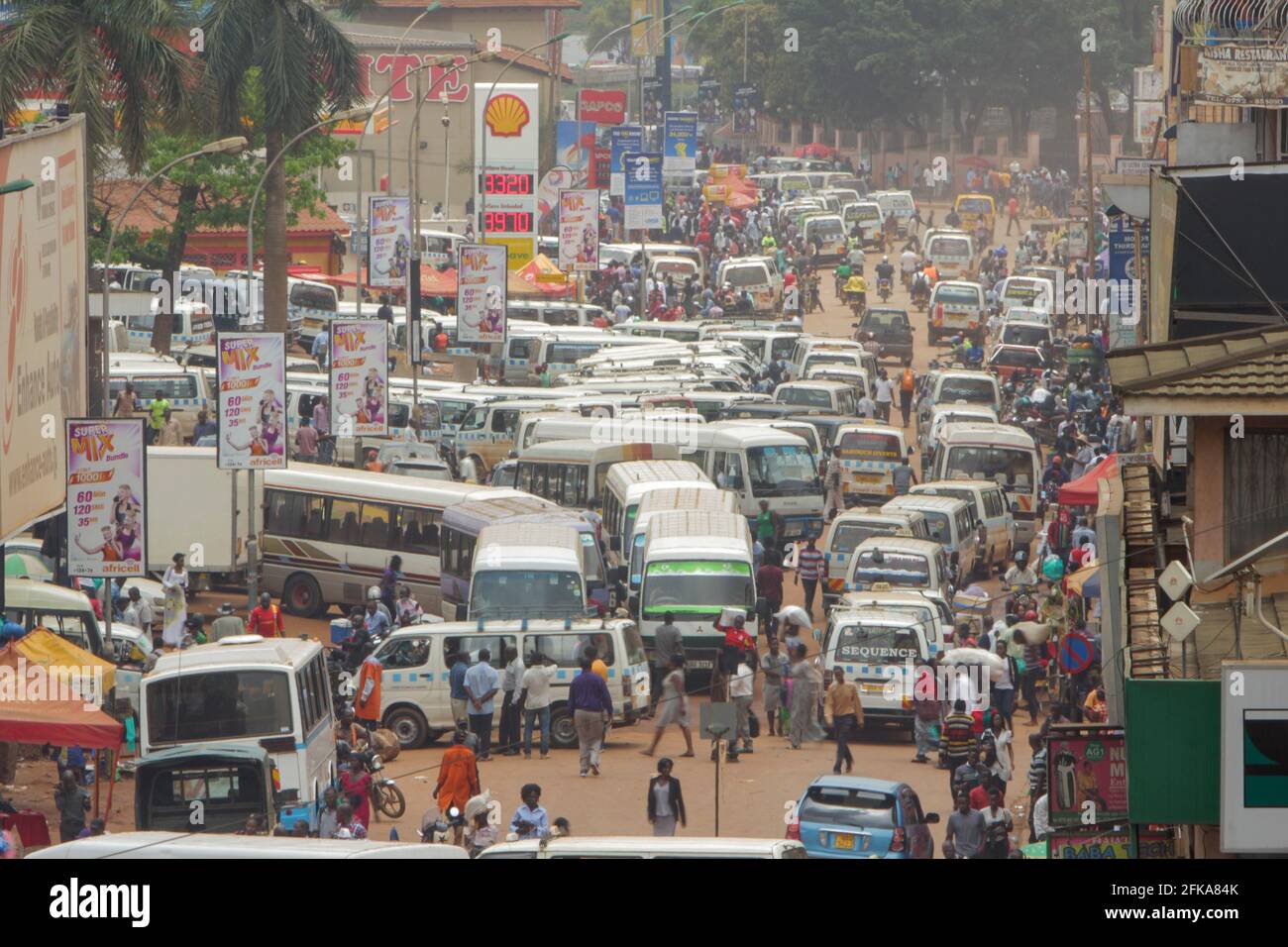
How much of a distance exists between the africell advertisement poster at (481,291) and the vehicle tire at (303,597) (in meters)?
9.78

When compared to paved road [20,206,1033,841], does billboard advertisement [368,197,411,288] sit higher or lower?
higher

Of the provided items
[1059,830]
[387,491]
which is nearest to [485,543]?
[387,491]

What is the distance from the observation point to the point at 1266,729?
8.90m

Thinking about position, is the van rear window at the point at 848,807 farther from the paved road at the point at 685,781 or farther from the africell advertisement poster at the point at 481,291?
the africell advertisement poster at the point at 481,291

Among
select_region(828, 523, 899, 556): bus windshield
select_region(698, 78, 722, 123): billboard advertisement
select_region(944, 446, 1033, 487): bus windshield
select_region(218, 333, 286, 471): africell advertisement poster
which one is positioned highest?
select_region(698, 78, 722, 123): billboard advertisement

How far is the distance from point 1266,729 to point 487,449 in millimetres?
30606

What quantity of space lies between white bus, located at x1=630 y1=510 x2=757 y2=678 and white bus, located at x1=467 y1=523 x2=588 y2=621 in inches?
35.4

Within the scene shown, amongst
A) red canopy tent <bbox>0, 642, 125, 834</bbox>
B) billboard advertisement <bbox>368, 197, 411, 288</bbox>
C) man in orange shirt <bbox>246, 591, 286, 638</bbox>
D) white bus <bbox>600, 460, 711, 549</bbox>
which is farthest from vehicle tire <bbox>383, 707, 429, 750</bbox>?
billboard advertisement <bbox>368, 197, 411, 288</bbox>

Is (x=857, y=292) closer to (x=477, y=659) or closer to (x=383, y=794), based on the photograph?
(x=477, y=659)

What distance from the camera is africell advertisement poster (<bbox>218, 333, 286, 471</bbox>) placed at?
24750mm

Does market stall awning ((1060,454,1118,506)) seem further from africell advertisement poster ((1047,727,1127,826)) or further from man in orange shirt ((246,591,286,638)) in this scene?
africell advertisement poster ((1047,727,1127,826))

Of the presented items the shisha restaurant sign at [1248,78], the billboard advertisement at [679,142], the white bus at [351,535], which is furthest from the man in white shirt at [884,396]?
the shisha restaurant sign at [1248,78]

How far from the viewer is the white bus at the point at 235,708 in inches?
761
